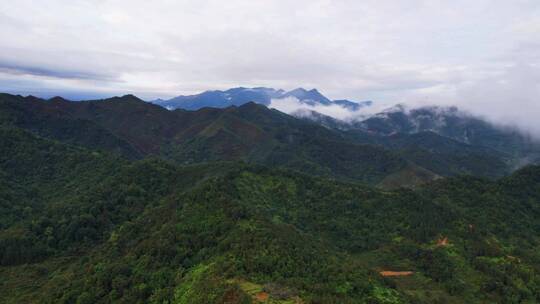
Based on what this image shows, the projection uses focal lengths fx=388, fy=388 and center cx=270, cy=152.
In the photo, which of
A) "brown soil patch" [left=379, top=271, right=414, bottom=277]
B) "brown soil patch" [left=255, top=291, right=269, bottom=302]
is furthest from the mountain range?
"brown soil patch" [left=379, top=271, right=414, bottom=277]

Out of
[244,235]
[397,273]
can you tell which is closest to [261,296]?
[244,235]

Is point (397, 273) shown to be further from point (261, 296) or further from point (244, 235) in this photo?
point (261, 296)

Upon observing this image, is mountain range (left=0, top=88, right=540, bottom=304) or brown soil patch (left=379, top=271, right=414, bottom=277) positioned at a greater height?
mountain range (left=0, top=88, right=540, bottom=304)

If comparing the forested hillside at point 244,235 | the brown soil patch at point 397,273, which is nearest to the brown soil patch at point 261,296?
the forested hillside at point 244,235

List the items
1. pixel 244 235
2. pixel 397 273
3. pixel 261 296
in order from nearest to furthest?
pixel 261 296, pixel 244 235, pixel 397 273

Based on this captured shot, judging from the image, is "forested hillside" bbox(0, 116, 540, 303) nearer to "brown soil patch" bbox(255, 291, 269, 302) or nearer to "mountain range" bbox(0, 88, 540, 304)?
"brown soil patch" bbox(255, 291, 269, 302)

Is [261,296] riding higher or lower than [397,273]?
higher

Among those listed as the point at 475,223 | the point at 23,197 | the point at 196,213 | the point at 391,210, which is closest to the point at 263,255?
the point at 196,213

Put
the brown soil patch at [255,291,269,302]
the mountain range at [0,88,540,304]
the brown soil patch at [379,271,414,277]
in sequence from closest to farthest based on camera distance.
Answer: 1. the brown soil patch at [255,291,269,302]
2. the mountain range at [0,88,540,304]
3. the brown soil patch at [379,271,414,277]
